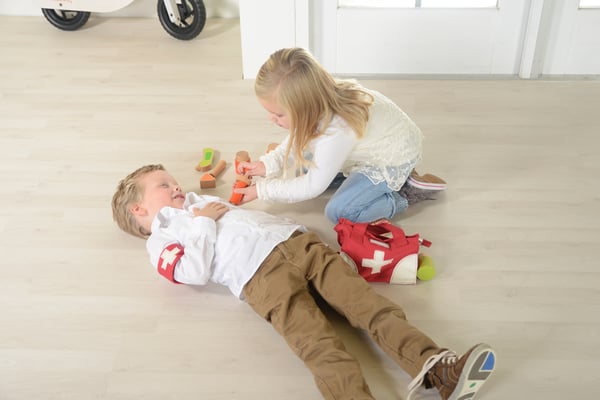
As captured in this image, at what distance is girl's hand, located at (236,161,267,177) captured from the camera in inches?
80.0

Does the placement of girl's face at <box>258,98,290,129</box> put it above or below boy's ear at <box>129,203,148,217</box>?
above

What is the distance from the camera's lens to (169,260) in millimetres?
1668

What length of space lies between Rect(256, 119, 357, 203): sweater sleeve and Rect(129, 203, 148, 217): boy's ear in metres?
0.32

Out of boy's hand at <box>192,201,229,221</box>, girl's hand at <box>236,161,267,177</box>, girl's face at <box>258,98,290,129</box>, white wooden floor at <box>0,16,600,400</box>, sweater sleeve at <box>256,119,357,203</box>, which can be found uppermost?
girl's face at <box>258,98,290,129</box>

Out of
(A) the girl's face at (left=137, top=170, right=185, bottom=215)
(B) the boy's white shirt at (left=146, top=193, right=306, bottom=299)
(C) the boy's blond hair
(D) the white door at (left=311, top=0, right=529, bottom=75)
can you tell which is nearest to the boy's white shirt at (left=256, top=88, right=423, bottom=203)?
(B) the boy's white shirt at (left=146, top=193, right=306, bottom=299)

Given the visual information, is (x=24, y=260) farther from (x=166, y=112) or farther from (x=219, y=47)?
(x=219, y=47)

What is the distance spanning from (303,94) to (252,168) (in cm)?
47

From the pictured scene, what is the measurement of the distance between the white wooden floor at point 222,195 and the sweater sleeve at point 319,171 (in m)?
0.16

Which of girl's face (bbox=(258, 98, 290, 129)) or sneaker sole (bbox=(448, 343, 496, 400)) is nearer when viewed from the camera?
sneaker sole (bbox=(448, 343, 496, 400))

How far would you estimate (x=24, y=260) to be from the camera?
186 centimetres

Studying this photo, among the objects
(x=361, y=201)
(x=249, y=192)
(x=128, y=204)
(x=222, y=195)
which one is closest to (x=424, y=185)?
(x=361, y=201)

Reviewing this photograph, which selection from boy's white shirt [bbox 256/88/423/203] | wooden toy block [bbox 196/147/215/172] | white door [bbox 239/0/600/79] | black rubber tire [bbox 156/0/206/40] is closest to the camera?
boy's white shirt [bbox 256/88/423/203]

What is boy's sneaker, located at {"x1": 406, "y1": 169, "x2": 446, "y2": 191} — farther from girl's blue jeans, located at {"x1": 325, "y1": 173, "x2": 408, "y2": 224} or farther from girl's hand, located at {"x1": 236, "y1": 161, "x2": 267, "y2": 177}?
girl's hand, located at {"x1": 236, "y1": 161, "x2": 267, "y2": 177}

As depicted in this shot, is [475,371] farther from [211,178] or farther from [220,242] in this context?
[211,178]
